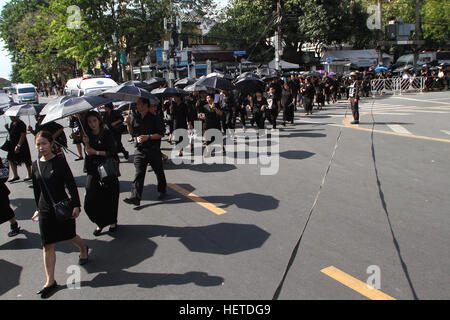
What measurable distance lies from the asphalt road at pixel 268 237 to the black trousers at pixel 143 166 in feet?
1.01

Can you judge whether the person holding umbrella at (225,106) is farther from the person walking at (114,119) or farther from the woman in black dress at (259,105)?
→ the person walking at (114,119)

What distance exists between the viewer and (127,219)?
18.1ft

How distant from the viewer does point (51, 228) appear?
3801 millimetres

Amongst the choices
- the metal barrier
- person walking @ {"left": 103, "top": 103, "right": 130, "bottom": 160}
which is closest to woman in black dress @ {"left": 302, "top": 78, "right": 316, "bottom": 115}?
person walking @ {"left": 103, "top": 103, "right": 130, "bottom": 160}

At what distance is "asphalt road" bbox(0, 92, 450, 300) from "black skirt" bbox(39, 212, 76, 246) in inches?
17.9

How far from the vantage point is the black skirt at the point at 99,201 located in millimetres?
4832

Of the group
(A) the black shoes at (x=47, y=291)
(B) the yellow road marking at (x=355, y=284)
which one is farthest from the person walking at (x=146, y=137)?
(B) the yellow road marking at (x=355, y=284)

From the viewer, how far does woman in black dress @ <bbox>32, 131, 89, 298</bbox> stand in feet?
12.3

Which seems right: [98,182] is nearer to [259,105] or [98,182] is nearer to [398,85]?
[259,105]

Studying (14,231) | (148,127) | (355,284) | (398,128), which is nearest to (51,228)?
(14,231)

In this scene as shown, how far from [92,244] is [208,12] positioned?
38643mm

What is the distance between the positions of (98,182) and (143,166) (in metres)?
1.15

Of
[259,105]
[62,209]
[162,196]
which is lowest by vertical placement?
[162,196]
